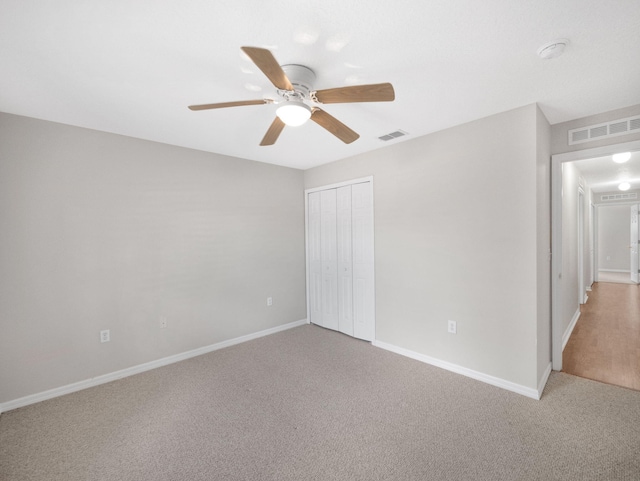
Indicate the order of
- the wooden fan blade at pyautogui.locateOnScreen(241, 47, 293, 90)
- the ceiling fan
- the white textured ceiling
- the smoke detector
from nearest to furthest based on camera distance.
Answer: the wooden fan blade at pyautogui.locateOnScreen(241, 47, 293, 90) < the white textured ceiling < the ceiling fan < the smoke detector

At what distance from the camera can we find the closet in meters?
3.74

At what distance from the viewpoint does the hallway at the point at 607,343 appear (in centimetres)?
276

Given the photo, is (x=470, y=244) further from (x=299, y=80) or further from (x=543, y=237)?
(x=299, y=80)

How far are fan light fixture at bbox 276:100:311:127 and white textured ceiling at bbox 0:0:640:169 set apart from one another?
0.28 m

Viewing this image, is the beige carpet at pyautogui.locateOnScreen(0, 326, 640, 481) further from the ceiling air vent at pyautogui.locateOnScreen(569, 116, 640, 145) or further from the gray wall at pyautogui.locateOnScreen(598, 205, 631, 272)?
the gray wall at pyautogui.locateOnScreen(598, 205, 631, 272)

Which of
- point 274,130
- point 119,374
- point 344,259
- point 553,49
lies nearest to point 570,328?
point 344,259

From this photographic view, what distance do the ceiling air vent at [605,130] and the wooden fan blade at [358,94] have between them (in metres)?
2.26

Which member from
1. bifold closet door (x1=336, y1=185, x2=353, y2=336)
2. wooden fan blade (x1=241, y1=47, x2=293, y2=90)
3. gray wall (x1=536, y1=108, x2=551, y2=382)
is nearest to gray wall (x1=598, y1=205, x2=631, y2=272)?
gray wall (x1=536, y1=108, x2=551, y2=382)

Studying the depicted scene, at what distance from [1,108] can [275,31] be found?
8.18 ft

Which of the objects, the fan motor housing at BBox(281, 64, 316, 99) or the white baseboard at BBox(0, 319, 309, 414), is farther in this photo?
the white baseboard at BBox(0, 319, 309, 414)

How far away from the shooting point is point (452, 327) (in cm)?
289

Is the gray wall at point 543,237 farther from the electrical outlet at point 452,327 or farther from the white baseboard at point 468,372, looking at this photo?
the electrical outlet at point 452,327

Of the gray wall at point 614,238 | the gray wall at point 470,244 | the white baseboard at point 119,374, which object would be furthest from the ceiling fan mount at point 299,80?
the gray wall at point 614,238

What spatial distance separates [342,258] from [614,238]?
396 inches
